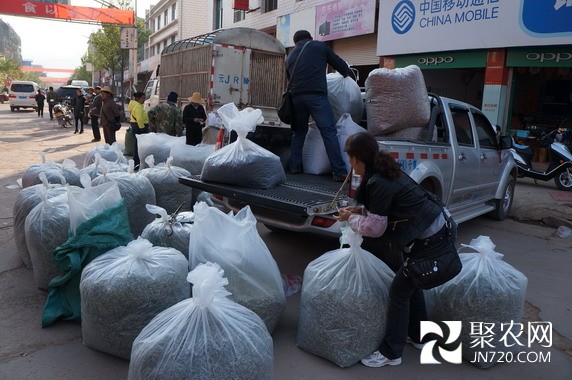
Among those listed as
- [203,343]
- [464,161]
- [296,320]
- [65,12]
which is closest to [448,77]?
[464,161]

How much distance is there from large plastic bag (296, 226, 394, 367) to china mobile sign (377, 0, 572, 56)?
932cm

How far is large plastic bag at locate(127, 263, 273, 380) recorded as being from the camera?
2047 millimetres

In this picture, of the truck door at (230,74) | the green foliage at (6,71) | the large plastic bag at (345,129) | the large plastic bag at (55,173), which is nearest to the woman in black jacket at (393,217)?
the large plastic bag at (345,129)

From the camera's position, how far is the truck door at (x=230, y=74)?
10.5 metres

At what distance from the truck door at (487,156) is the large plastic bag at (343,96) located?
1670 millimetres

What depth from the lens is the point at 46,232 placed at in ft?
11.5

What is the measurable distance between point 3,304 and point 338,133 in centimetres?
327

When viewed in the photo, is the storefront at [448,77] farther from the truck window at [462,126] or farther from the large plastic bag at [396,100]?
the large plastic bag at [396,100]

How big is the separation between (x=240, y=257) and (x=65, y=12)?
31.4 meters

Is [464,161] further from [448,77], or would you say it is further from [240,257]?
[448,77]

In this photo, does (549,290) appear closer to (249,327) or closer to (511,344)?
(511,344)

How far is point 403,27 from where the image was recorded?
13047 mm

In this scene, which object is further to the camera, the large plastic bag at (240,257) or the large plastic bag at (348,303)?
the large plastic bag at (240,257)

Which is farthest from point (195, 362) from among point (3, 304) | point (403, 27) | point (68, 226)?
point (403, 27)
